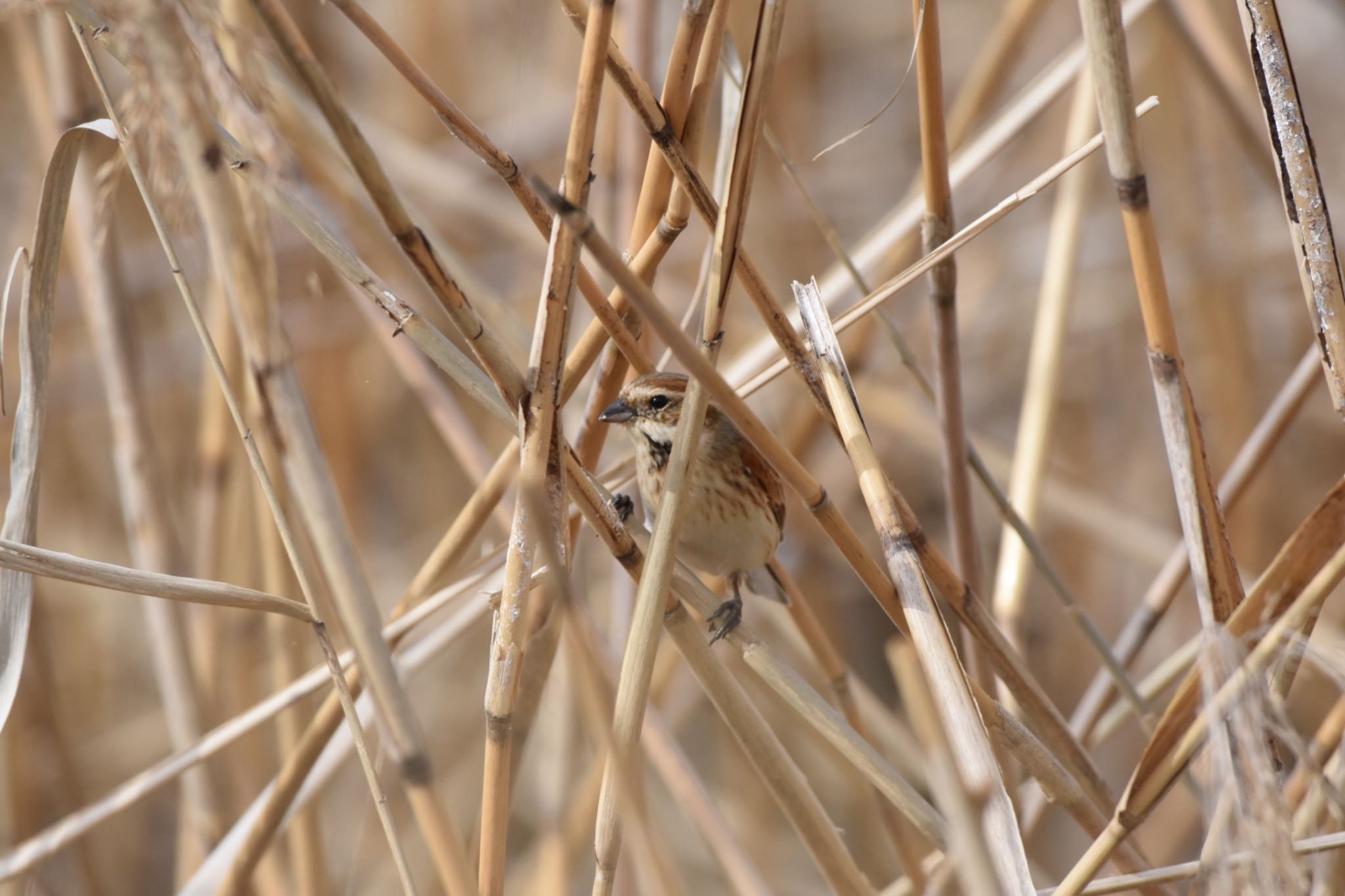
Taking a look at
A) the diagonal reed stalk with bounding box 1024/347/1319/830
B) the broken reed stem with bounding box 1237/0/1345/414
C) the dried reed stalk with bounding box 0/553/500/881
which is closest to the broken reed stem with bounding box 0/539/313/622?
the dried reed stalk with bounding box 0/553/500/881

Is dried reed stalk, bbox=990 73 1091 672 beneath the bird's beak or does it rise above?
beneath

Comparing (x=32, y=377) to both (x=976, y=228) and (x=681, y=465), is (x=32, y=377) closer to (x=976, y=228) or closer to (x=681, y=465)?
(x=681, y=465)

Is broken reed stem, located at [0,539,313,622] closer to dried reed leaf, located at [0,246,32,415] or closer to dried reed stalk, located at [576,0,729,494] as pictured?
dried reed leaf, located at [0,246,32,415]

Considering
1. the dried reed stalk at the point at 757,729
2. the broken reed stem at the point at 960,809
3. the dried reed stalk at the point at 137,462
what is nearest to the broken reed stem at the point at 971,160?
the dried reed stalk at the point at 757,729

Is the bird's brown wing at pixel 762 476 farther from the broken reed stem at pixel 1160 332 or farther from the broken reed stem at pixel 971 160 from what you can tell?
the broken reed stem at pixel 1160 332

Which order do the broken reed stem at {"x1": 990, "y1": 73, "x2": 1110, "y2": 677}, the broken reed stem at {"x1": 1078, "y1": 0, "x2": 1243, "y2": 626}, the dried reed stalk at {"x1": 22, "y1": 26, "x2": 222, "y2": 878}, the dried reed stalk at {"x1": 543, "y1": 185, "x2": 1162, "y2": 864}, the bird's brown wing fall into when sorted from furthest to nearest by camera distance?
1. the bird's brown wing
2. the broken reed stem at {"x1": 990, "y1": 73, "x2": 1110, "y2": 677}
3. the dried reed stalk at {"x1": 22, "y1": 26, "x2": 222, "y2": 878}
4. the broken reed stem at {"x1": 1078, "y1": 0, "x2": 1243, "y2": 626}
5. the dried reed stalk at {"x1": 543, "y1": 185, "x2": 1162, "y2": 864}

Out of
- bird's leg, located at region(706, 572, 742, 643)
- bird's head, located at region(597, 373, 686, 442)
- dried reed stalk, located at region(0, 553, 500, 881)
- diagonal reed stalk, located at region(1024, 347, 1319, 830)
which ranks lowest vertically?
diagonal reed stalk, located at region(1024, 347, 1319, 830)

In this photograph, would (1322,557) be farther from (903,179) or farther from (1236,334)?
(903,179)
